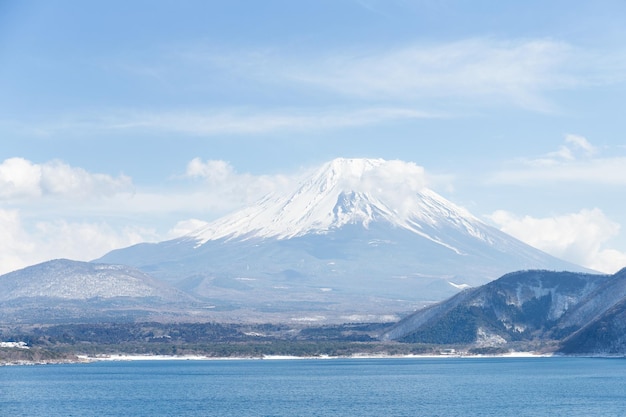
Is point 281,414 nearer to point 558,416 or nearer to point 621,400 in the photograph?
point 558,416

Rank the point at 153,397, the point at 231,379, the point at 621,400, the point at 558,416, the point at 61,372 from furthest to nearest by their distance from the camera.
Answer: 1. the point at 61,372
2. the point at 231,379
3. the point at 153,397
4. the point at 621,400
5. the point at 558,416

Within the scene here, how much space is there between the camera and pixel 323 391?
Result: 5399 inches

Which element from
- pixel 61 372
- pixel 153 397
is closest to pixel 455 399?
pixel 153 397

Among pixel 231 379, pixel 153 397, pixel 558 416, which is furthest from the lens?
pixel 231 379

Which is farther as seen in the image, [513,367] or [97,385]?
[513,367]

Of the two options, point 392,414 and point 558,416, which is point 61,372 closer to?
point 392,414

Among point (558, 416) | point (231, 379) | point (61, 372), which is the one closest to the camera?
point (558, 416)

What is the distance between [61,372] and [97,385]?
3179cm

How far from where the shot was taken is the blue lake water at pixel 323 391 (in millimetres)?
114812

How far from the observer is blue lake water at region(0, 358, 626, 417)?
115 meters

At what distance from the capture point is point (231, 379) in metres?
161

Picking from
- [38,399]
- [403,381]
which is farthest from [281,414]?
[403,381]

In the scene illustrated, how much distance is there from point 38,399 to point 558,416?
56.6m

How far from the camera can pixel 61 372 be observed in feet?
592
